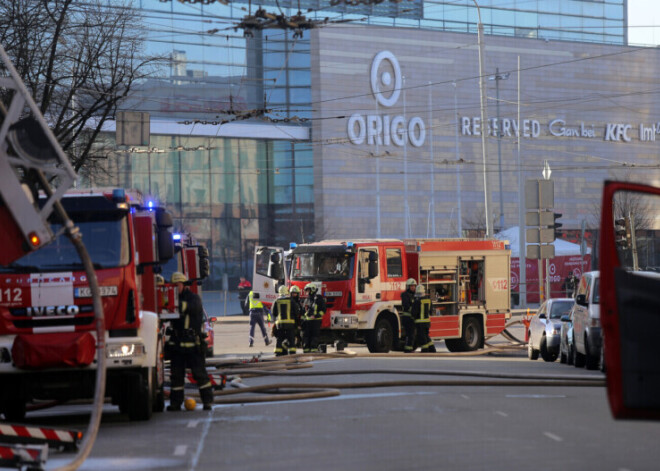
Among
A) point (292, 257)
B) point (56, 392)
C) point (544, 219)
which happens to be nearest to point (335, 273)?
point (292, 257)

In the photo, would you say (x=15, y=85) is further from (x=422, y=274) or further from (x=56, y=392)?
(x=422, y=274)

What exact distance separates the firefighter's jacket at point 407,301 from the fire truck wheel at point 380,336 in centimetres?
104

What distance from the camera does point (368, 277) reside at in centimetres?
2931

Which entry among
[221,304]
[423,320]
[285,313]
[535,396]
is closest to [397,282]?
[423,320]

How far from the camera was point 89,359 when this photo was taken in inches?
536

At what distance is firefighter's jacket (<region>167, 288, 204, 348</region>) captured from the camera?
15742 mm

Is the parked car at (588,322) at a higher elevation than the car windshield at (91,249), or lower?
lower

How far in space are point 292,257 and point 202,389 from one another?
1474 centimetres

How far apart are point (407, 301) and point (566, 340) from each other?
190 inches

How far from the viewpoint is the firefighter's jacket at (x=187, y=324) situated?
15.7 metres

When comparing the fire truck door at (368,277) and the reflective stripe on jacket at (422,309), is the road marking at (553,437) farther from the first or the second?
the fire truck door at (368,277)

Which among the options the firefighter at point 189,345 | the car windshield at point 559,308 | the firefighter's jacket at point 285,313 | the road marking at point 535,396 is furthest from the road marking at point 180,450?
the car windshield at point 559,308

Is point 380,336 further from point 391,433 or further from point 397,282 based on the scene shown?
point 391,433

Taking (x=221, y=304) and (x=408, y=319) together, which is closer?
(x=408, y=319)
